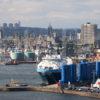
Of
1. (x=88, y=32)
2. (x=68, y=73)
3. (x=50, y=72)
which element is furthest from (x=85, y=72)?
(x=88, y=32)

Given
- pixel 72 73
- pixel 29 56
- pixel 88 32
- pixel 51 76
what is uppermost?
pixel 88 32

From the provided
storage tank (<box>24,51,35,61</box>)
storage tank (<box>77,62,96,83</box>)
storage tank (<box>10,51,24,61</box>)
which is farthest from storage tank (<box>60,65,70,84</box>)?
storage tank (<box>24,51,35,61</box>)

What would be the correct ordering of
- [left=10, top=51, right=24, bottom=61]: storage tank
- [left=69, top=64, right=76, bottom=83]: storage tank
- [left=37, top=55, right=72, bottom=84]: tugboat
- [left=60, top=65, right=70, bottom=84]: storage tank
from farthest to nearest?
[left=10, top=51, right=24, bottom=61]: storage tank → [left=37, top=55, right=72, bottom=84]: tugboat → [left=69, top=64, right=76, bottom=83]: storage tank → [left=60, top=65, right=70, bottom=84]: storage tank

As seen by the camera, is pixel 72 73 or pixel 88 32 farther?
pixel 88 32

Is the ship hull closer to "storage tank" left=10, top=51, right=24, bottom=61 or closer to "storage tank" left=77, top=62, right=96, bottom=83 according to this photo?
"storage tank" left=77, top=62, right=96, bottom=83

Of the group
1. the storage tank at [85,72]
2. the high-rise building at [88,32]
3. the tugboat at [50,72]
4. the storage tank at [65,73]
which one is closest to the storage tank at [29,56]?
the high-rise building at [88,32]

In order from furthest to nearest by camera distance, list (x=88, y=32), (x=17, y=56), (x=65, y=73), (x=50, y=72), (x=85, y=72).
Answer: (x=88, y=32) → (x=17, y=56) → (x=50, y=72) → (x=85, y=72) → (x=65, y=73)

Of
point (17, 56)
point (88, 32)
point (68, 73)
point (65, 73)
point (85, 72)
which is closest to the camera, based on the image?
point (65, 73)

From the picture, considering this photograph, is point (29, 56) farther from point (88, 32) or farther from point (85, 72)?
point (85, 72)

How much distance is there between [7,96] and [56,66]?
728cm

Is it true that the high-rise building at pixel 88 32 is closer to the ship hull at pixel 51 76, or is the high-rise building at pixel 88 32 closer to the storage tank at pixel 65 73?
the ship hull at pixel 51 76

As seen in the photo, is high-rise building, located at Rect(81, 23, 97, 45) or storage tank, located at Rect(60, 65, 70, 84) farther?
high-rise building, located at Rect(81, 23, 97, 45)

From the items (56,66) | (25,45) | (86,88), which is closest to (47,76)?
(56,66)

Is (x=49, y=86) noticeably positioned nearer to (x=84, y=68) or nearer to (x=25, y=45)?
(x=84, y=68)
